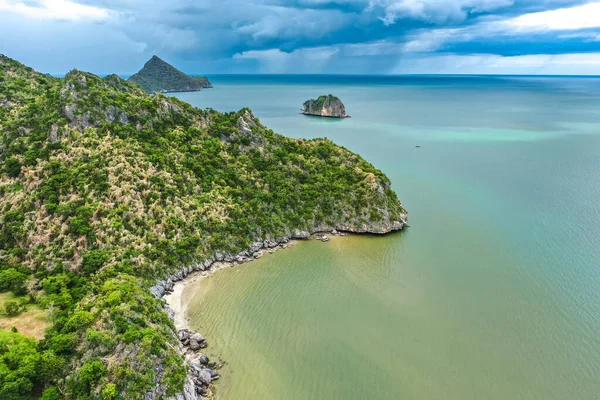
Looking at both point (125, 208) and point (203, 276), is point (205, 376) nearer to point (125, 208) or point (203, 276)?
point (203, 276)

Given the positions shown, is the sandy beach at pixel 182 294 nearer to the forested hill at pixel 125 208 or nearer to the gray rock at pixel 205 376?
the forested hill at pixel 125 208

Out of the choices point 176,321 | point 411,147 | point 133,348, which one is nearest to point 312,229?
point 176,321

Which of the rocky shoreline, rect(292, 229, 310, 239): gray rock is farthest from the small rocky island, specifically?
rect(292, 229, 310, 239): gray rock

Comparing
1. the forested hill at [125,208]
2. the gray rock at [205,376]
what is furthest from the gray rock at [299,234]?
the gray rock at [205,376]

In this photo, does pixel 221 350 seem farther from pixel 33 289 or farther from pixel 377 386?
pixel 33 289

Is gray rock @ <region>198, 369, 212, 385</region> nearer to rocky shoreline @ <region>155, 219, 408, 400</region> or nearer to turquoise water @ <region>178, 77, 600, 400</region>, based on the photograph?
rocky shoreline @ <region>155, 219, 408, 400</region>
